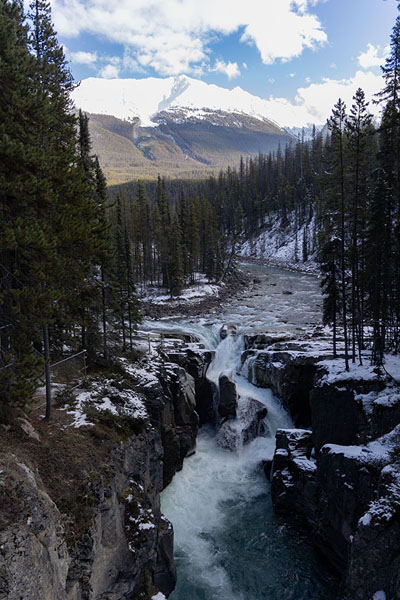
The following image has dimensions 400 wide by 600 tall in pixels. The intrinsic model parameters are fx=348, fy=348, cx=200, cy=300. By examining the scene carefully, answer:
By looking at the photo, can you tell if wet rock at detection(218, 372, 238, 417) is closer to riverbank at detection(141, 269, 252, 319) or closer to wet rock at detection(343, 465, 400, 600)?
wet rock at detection(343, 465, 400, 600)

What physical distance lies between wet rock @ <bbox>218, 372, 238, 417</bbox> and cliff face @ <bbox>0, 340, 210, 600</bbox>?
735 centimetres

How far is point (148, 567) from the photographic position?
1267cm

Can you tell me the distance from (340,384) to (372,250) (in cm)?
918

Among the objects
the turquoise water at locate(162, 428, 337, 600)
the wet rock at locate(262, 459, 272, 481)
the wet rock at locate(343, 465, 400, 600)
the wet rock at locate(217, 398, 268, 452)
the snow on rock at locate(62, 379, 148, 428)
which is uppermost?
the snow on rock at locate(62, 379, 148, 428)

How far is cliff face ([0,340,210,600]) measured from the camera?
707 centimetres

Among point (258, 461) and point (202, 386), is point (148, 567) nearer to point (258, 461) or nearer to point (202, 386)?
point (258, 461)

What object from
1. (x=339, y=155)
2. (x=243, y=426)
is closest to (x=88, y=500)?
(x=243, y=426)

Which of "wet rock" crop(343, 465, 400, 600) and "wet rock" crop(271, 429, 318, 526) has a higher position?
"wet rock" crop(343, 465, 400, 600)

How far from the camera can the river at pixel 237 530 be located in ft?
47.1

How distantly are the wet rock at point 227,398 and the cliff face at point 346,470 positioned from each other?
367 centimetres

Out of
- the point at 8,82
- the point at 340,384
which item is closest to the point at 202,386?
the point at 340,384

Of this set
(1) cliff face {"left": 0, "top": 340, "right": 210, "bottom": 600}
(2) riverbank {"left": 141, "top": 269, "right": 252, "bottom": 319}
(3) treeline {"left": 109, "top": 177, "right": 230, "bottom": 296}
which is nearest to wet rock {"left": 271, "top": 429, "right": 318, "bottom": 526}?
(1) cliff face {"left": 0, "top": 340, "right": 210, "bottom": 600}

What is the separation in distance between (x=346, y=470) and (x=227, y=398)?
1152 centimetres

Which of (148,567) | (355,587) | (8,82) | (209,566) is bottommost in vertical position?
(209,566)
